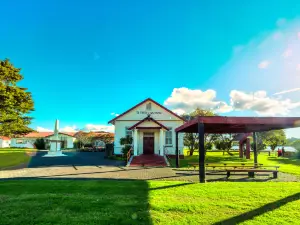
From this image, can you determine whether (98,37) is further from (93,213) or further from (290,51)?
(93,213)

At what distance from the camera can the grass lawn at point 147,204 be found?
4.73 m

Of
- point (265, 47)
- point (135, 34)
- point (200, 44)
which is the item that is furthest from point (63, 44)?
point (265, 47)

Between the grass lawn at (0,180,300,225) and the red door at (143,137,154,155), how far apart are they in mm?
15141

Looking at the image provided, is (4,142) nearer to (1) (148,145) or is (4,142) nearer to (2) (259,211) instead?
(1) (148,145)

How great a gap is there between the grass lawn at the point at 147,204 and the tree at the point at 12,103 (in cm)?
1486

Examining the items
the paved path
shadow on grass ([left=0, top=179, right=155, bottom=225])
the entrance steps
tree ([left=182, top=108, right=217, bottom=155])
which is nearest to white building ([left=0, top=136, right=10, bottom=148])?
tree ([left=182, top=108, right=217, bottom=155])

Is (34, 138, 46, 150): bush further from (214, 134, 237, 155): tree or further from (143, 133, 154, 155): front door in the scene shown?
(214, 134, 237, 155): tree

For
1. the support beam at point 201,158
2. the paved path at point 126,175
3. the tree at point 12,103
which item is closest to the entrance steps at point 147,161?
the paved path at point 126,175

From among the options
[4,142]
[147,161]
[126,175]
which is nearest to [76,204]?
[126,175]

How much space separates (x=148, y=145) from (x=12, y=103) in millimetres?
14234

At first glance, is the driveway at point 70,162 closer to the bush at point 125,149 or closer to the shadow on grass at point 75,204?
the bush at point 125,149

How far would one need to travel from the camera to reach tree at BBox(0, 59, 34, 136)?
1980 centimetres

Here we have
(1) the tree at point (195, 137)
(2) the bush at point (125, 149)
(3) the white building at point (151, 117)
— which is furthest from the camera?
(1) the tree at point (195, 137)

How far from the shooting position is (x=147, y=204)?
567 cm
